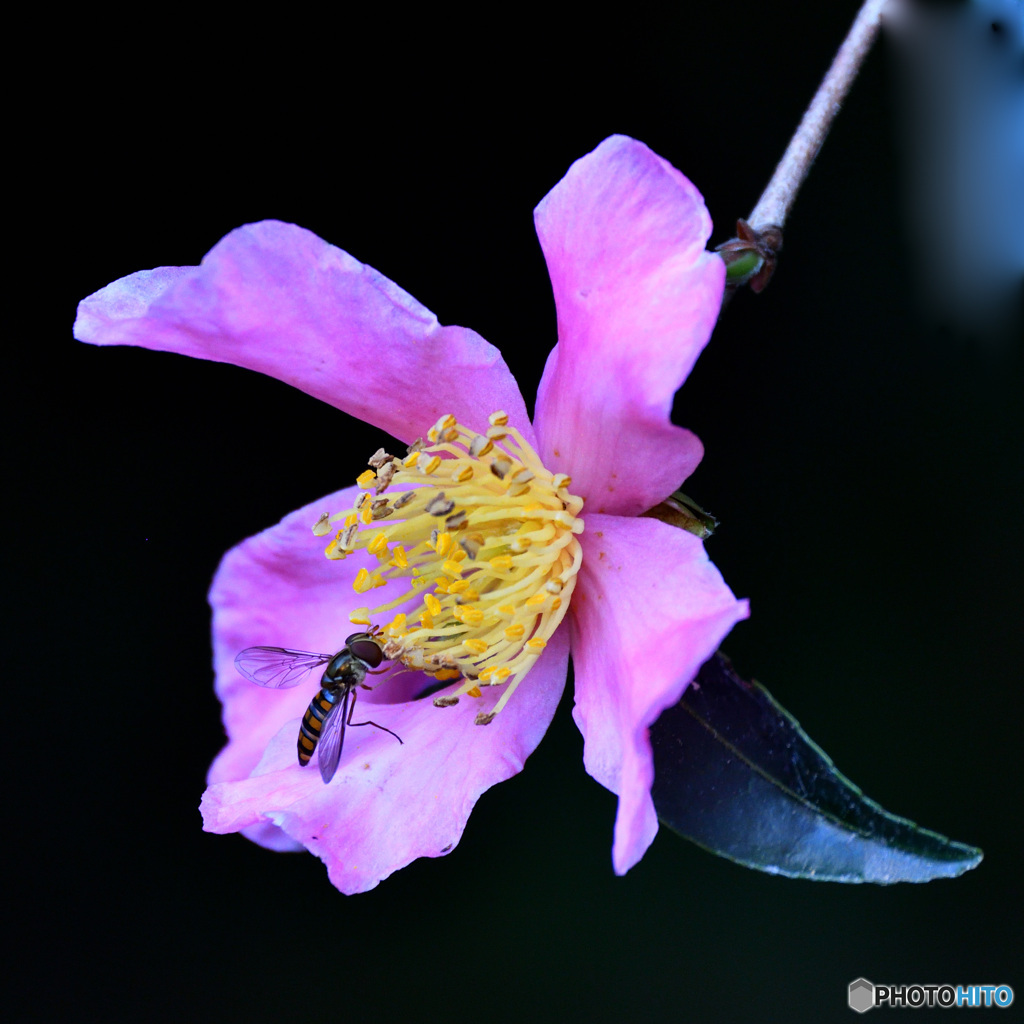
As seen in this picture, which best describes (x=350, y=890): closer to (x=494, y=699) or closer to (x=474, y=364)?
(x=494, y=699)

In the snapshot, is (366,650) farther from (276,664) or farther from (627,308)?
(627,308)

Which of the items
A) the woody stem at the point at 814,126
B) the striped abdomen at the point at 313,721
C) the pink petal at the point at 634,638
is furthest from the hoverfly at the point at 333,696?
the woody stem at the point at 814,126

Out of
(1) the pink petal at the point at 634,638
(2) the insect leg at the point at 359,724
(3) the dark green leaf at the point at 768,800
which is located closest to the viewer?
(1) the pink petal at the point at 634,638

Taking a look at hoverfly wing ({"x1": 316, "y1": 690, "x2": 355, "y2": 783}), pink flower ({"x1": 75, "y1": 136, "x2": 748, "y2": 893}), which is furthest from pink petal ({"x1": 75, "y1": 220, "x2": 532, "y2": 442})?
hoverfly wing ({"x1": 316, "y1": 690, "x2": 355, "y2": 783})

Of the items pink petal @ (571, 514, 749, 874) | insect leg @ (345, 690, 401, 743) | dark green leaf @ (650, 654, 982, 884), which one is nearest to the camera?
pink petal @ (571, 514, 749, 874)

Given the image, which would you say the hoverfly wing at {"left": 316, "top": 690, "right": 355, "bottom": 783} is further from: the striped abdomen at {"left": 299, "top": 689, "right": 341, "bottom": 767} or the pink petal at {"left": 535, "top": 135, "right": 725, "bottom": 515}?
the pink petal at {"left": 535, "top": 135, "right": 725, "bottom": 515}

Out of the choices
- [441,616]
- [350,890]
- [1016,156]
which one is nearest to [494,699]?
[441,616]

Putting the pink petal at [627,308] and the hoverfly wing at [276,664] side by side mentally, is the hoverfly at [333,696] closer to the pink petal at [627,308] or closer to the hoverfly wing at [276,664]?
the hoverfly wing at [276,664]
